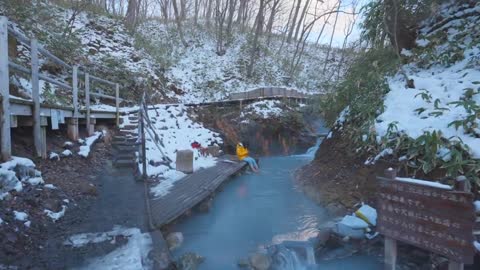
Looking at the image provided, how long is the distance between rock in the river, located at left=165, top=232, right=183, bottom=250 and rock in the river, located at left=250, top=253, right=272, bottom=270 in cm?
110

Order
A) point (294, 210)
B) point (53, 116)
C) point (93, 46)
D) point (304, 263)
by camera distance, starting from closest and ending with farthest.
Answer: point (304, 263)
point (53, 116)
point (294, 210)
point (93, 46)

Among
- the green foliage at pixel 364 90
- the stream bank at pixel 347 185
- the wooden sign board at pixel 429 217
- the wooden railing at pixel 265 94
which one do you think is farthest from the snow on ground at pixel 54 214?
the wooden railing at pixel 265 94

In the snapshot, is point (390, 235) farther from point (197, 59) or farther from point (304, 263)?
point (197, 59)

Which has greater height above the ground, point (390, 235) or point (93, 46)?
point (93, 46)

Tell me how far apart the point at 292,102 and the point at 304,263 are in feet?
47.2

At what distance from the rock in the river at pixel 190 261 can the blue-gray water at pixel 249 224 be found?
3.7 inches

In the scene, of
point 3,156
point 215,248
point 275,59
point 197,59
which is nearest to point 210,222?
point 215,248

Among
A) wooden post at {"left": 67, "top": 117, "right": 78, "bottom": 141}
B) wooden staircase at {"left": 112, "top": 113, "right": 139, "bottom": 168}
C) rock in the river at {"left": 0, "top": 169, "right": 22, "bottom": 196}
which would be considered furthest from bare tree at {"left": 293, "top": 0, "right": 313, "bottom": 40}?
rock in the river at {"left": 0, "top": 169, "right": 22, "bottom": 196}

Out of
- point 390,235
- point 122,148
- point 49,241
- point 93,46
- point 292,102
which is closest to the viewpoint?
point 49,241

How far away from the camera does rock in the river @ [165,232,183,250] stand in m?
4.86

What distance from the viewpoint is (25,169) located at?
4355mm

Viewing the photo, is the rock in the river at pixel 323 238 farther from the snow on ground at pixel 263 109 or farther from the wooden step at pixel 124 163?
the snow on ground at pixel 263 109

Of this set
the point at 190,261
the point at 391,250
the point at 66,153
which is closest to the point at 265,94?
the point at 66,153

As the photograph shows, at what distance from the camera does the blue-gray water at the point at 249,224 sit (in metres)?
4.82
